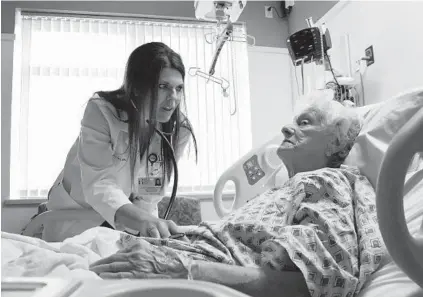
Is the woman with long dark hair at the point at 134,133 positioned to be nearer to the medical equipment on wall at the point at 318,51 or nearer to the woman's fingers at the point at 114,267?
the woman's fingers at the point at 114,267

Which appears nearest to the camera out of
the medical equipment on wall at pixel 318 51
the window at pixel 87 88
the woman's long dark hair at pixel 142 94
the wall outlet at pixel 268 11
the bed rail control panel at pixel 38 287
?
the bed rail control panel at pixel 38 287

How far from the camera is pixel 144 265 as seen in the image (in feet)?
3.43

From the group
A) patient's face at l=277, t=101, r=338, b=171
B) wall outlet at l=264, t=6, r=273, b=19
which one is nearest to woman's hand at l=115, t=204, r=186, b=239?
patient's face at l=277, t=101, r=338, b=171

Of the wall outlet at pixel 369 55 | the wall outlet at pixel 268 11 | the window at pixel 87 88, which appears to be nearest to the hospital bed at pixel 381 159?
the wall outlet at pixel 369 55

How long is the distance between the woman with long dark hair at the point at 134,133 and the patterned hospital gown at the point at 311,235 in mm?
477

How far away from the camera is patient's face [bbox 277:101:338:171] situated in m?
1.62

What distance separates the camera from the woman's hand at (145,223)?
1.41 meters

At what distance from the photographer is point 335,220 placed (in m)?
1.15

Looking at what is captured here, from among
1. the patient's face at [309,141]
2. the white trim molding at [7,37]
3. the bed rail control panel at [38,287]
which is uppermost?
the white trim molding at [7,37]

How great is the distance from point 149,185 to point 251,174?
525mm

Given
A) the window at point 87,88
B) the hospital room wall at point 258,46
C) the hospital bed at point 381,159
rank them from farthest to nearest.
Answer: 1. the hospital room wall at point 258,46
2. the window at point 87,88
3. the hospital bed at point 381,159

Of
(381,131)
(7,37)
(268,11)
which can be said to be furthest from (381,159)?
(7,37)

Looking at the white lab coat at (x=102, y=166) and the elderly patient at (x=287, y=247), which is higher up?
the white lab coat at (x=102, y=166)

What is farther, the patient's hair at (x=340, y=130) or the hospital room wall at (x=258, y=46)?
the hospital room wall at (x=258, y=46)
